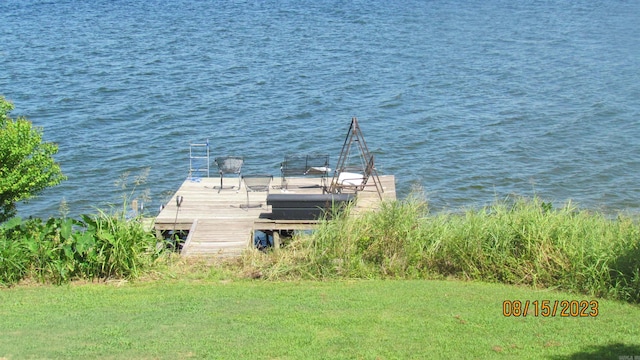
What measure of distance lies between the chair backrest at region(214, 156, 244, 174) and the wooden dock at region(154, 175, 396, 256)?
1.13ft

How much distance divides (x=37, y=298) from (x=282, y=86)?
911 inches

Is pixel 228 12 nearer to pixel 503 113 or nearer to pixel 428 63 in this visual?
pixel 428 63

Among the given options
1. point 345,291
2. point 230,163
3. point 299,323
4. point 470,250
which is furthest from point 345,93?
point 299,323

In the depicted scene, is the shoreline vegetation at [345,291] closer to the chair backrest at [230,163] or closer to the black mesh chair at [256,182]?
the black mesh chair at [256,182]

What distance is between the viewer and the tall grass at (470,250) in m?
10.9

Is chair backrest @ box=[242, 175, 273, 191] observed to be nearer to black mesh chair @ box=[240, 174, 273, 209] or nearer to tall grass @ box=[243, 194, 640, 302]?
black mesh chair @ box=[240, 174, 273, 209]

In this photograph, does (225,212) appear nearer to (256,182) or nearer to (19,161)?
(256,182)

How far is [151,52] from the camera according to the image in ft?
126

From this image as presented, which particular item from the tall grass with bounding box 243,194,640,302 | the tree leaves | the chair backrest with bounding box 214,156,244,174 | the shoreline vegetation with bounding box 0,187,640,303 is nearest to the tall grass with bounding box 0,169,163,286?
the shoreline vegetation with bounding box 0,187,640,303

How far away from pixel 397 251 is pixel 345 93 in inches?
787

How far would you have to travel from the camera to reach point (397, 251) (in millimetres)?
11961

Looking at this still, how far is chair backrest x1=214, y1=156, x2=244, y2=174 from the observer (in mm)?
19234
